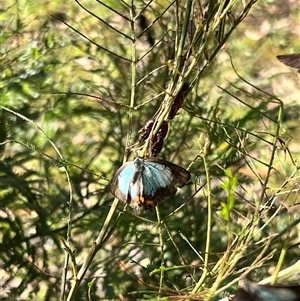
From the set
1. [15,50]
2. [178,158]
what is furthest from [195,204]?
[15,50]

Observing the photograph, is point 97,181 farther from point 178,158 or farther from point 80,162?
point 178,158

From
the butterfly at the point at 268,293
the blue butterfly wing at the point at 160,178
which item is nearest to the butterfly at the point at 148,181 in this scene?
the blue butterfly wing at the point at 160,178

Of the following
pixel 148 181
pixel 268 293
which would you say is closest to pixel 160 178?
pixel 148 181

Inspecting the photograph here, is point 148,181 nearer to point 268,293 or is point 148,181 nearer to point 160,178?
point 160,178

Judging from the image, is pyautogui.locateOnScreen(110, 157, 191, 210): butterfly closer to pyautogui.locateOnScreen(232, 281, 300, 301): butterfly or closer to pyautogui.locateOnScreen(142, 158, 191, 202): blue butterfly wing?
pyautogui.locateOnScreen(142, 158, 191, 202): blue butterfly wing

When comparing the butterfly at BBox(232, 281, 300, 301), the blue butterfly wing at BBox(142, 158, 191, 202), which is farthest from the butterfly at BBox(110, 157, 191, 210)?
the butterfly at BBox(232, 281, 300, 301)
